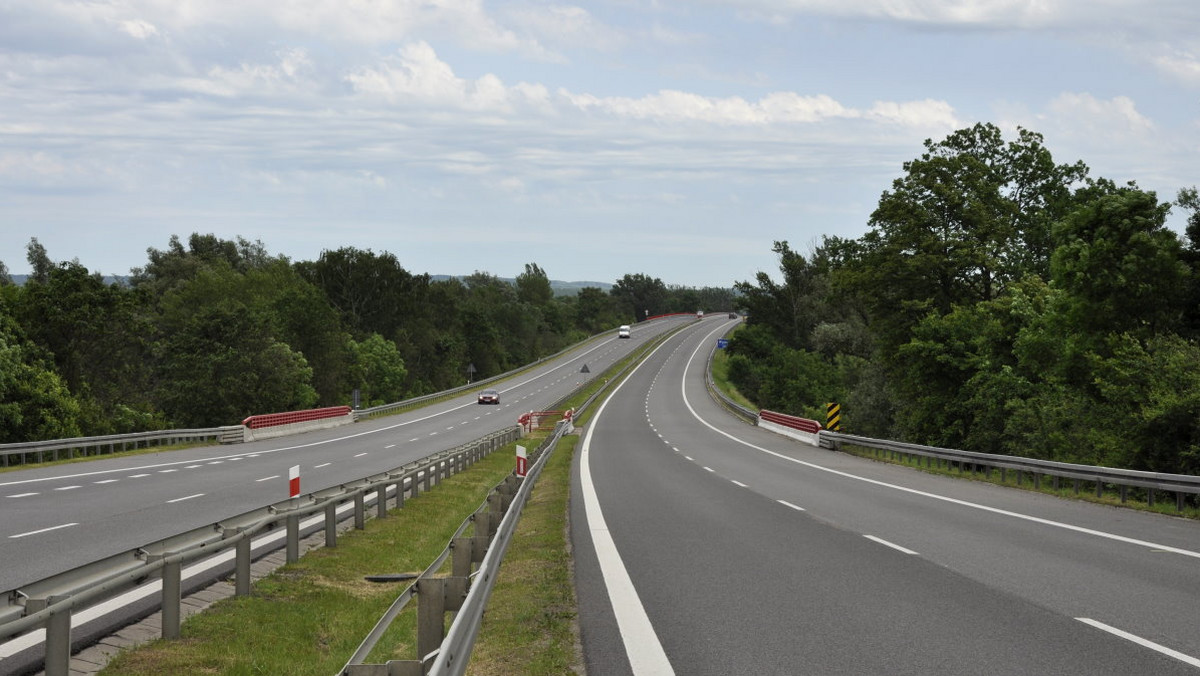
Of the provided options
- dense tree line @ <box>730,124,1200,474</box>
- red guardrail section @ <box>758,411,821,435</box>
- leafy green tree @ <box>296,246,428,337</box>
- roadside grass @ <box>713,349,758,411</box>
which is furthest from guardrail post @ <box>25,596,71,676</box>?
leafy green tree @ <box>296,246,428,337</box>

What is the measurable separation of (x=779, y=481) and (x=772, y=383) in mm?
93072

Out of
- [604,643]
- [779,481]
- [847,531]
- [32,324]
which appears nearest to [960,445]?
[779,481]

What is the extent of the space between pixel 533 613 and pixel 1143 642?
4914 mm

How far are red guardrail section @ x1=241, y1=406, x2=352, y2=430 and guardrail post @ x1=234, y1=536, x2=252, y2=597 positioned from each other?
139 ft

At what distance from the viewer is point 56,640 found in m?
6.88

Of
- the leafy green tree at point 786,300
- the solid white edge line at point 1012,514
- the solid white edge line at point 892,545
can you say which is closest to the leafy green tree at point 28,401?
the solid white edge line at point 1012,514

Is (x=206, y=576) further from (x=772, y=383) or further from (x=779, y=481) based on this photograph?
(x=772, y=383)

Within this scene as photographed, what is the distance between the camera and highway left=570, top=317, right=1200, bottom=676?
26.1 ft

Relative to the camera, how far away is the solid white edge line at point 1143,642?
7.59m

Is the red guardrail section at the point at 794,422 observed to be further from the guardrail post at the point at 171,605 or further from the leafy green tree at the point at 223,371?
the guardrail post at the point at 171,605

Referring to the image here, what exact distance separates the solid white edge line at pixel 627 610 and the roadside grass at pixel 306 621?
1832mm

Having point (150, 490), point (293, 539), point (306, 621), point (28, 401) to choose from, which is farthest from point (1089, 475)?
point (28, 401)

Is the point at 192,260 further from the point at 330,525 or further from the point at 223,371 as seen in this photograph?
the point at 330,525

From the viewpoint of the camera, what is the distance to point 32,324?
207 feet
